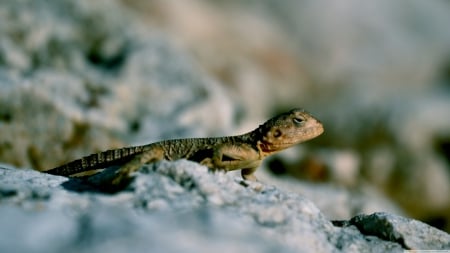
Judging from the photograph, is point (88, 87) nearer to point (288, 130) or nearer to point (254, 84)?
point (288, 130)

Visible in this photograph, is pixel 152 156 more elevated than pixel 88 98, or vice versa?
pixel 88 98

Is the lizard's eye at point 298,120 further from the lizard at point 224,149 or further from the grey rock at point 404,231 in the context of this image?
the grey rock at point 404,231

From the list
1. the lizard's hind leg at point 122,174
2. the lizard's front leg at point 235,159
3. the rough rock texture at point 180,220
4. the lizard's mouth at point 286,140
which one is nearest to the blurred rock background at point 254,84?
the lizard's mouth at point 286,140

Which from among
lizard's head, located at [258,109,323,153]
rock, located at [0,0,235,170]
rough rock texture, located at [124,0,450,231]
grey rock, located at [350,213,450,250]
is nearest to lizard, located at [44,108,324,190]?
lizard's head, located at [258,109,323,153]

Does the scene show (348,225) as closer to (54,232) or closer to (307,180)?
(54,232)

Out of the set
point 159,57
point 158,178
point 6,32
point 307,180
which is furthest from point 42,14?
point 158,178

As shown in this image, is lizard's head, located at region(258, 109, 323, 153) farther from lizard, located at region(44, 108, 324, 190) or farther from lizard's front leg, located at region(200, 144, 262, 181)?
lizard's front leg, located at region(200, 144, 262, 181)
